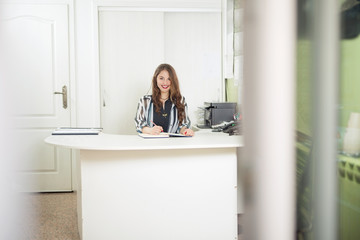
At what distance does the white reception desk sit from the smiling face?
3.45 feet

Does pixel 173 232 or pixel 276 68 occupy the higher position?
pixel 276 68

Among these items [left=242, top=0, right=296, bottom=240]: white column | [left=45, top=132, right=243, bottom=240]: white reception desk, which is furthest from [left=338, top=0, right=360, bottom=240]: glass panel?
[left=45, top=132, right=243, bottom=240]: white reception desk

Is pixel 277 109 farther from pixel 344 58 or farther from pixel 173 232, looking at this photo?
pixel 173 232

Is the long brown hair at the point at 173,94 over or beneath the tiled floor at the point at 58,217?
over

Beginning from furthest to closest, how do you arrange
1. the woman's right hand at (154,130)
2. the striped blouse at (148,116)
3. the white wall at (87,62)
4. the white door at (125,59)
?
the white door at (125,59) → the white wall at (87,62) → the striped blouse at (148,116) → the woman's right hand at (154,130)

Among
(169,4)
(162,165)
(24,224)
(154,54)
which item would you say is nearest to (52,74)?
(154,54)

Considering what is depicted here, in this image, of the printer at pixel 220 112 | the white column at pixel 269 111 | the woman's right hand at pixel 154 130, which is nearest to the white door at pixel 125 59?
the printer at pixel 220 112

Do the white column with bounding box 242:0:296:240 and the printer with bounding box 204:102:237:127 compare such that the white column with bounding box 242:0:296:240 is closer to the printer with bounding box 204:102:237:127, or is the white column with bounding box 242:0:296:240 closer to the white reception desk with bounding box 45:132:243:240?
the white reception desk with bounding box 45:132:243:240

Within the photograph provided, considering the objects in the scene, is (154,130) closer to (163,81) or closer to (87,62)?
(163,81)

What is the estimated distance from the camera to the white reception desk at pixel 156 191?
2.07m

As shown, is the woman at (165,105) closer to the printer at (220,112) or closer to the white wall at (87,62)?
the printer at (220,112)

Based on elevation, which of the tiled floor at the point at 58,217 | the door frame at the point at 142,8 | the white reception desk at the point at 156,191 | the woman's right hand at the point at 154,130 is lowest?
the tiled floor at the point at 58,217

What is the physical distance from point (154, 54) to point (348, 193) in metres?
3.74

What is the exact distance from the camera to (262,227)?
1.03 feet
